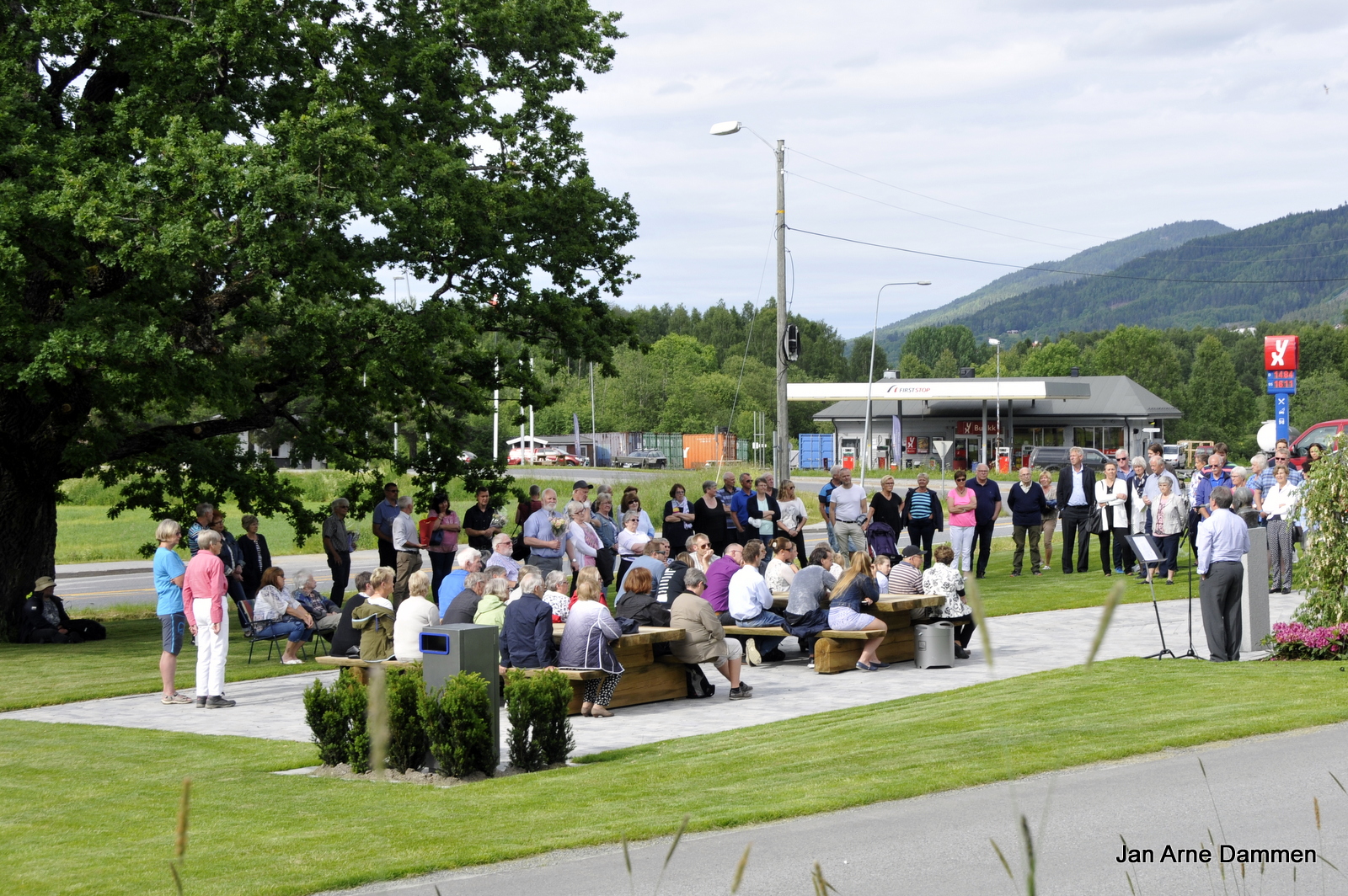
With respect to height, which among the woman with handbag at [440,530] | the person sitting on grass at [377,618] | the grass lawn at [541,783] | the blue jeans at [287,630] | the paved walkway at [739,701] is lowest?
the paved walkway at [739,701]

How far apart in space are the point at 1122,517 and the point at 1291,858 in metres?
15.6

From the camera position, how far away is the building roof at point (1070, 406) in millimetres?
74688

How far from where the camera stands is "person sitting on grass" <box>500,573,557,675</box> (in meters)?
11.9

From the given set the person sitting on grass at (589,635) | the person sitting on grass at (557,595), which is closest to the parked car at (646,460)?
the person sitting on grass at (557,595)

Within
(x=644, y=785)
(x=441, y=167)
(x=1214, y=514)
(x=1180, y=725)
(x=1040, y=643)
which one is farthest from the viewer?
(x=441, y=167)

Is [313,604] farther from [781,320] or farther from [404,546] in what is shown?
[781,320]

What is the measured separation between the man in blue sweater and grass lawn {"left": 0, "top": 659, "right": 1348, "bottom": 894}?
9823mm

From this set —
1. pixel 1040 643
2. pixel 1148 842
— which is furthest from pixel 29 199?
pixel 1148 842

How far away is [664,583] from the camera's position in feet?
46.8

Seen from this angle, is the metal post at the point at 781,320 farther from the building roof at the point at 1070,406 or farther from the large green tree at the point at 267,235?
the building roof at the point at 1070,406

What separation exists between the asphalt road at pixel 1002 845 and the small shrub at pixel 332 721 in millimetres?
2044

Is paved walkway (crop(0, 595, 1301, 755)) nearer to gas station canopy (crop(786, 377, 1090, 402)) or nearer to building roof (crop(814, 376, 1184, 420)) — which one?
gas station canopy (crop(786, 377, 1090, 402))

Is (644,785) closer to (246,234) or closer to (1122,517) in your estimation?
(246,234)

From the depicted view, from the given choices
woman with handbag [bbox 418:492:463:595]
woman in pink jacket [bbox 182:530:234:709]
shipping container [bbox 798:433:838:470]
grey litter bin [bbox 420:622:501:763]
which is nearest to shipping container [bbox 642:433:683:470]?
shipping container [bbox 798:433:838:470]
